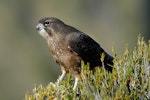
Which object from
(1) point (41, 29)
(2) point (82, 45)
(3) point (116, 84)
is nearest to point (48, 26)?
(1) point (41, 29)

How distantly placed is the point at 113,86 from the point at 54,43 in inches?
113

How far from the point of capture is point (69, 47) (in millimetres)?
12008

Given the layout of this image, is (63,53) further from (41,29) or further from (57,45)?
(41,29)

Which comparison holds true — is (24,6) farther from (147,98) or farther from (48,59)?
(147,98)

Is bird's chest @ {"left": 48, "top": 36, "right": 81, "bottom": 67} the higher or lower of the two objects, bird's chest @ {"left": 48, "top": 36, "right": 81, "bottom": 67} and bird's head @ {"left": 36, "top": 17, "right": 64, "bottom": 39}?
the lower

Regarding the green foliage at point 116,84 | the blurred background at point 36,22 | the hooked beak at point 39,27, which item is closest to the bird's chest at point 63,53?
the hooked beak at point 39,27

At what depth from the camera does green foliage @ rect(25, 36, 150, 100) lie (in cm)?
921

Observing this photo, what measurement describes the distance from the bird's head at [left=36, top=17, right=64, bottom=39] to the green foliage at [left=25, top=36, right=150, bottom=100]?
2425mm

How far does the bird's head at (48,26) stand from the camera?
1234cm

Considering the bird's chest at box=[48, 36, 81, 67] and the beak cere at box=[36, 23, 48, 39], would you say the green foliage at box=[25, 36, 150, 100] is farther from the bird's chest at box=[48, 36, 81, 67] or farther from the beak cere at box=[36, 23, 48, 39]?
the beak cere at box=[36, 23, 48, 39]

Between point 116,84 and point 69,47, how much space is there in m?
2.76

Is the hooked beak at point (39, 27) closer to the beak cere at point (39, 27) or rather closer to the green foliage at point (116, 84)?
the beak cere at point (39, 27)

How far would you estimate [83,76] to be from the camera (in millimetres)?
9586

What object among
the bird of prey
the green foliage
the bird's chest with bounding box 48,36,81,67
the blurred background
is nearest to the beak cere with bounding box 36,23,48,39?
the bird of prey
